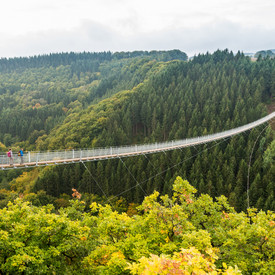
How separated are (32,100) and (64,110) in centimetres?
3468

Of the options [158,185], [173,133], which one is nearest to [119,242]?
[158,185]

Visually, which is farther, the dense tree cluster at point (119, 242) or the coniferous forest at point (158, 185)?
the coniferous forest at point (158, 185)

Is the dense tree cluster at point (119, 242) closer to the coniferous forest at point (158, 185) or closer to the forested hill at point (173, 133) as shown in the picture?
the coniferous forest at point (158, 185)

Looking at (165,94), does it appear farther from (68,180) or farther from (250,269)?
(250,269)

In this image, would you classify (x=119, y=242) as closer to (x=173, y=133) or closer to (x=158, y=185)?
(x=158, y=185)

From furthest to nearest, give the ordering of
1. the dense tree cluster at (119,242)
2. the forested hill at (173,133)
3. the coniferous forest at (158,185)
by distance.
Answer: the forested hill at (173,133), the coniferous forest at (158,185), the dense tree cluster at (119,242)

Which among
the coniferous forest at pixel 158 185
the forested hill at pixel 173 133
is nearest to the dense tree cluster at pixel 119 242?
the coniferous forest at pixel 158 185

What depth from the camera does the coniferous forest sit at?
11.8 metres

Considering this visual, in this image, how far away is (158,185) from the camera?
57906 millimetres

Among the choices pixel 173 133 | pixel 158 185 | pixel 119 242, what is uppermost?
pixel 119 242

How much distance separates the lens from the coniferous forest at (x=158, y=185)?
11836mm

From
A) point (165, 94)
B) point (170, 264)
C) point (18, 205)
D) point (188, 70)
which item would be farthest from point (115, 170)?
point (188, 70)

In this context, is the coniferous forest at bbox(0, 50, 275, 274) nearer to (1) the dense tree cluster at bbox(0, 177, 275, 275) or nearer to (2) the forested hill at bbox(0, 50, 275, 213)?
(1) the dense tree cluster at bbox(0, 177, 275, 275)

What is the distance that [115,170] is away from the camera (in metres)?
66.4
